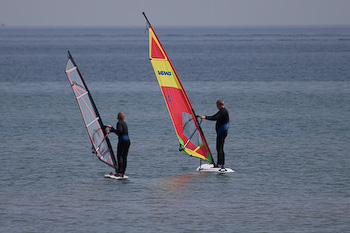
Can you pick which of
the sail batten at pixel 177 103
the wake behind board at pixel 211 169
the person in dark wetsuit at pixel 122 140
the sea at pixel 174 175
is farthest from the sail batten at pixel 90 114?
the wake behind board at pixel 211 169

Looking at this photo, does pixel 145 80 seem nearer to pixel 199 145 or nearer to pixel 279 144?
pixel 279 144

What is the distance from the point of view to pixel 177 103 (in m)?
19.1

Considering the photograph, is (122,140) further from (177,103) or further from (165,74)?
(165,74)

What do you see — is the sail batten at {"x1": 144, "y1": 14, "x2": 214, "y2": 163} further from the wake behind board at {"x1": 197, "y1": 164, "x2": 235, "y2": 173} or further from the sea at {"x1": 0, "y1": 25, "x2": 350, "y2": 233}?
the sea at {"x1": 0, "y1": 25, "x2": 350, "y2": 233}

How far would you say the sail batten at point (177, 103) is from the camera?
18611 mm

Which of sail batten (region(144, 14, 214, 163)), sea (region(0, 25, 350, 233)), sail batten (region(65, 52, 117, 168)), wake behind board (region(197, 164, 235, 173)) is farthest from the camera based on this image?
wake behind board (region(197, 164, 235, 173))

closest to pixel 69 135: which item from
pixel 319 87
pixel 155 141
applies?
pixel 155 141

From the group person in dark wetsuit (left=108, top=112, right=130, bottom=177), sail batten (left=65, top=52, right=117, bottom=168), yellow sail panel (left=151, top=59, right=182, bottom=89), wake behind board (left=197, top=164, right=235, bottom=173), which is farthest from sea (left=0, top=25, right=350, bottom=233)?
yellow sail panel (left=151, top=59, right=182, bottom=89)

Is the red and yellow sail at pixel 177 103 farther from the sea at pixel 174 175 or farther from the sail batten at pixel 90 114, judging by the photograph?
the sail batten at pixel 90 114

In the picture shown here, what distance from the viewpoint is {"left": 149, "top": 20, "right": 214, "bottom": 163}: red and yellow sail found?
18.6 meters

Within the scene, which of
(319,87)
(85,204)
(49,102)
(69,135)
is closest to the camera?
(85,204)

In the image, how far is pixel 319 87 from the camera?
5422cm

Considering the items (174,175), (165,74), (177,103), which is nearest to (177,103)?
(177,103)

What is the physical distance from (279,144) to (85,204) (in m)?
10.8
